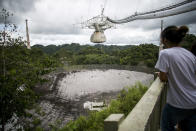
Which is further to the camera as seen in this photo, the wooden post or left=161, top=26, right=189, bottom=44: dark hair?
left=161, top=26, right=189, bottom=44: dark hair

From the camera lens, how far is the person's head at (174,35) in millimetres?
1521

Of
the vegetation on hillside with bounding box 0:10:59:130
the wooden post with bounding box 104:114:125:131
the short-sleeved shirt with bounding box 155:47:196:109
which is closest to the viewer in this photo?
the wooden post with bounding box 104:114:125:131

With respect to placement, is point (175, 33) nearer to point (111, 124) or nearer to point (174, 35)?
point (174, 35)

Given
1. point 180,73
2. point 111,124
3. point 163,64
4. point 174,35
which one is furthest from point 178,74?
point 111,124

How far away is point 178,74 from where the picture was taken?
1.46 meters

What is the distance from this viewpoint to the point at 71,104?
1223 cm

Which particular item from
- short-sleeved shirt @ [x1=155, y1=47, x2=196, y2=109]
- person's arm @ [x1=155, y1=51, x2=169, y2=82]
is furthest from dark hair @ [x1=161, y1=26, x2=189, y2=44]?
person's arm @ [x1=155, y1=51, x2=169, y2=82]

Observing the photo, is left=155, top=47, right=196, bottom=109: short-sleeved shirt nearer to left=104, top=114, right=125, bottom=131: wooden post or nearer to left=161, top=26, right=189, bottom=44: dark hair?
left=161, top=26, right=189, bottom=44: dark hair

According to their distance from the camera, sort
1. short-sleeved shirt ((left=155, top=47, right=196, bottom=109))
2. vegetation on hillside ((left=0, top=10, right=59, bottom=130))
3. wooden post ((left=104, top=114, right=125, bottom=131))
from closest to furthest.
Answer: wooden post ((left=104, top=114, right=125, bottom=131)) < short-sleeved shirt ((left=155, top=47, right=196, bottom=109)) < vegetation on hillside ((left=0, top=10, right=59, bottom=130))

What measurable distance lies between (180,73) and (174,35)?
41 cm

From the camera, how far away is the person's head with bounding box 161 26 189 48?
1521 millimetres

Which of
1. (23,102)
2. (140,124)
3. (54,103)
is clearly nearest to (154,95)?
(140,124)

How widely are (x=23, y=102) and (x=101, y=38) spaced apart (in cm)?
2094

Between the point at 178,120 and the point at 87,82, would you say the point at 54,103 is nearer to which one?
the point at 87,82
